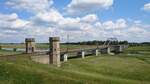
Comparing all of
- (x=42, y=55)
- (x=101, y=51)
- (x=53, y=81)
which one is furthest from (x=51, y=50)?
(x=101, y=51)

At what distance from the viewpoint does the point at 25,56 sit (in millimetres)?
36844

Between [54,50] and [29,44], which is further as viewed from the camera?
[54,50]

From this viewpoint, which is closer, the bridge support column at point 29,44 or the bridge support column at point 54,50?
the bridge support column at point 29,44

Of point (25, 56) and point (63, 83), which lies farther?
point (25, 56)

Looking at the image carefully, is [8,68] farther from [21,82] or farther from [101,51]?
[101,51]

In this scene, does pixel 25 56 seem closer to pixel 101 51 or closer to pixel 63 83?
pixel 63 83

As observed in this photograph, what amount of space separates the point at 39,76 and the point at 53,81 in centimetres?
149

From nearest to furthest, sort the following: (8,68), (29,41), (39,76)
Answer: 1. (39,76)
2. (8,68)
3. (29,41)

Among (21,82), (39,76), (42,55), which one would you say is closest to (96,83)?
(39,76)

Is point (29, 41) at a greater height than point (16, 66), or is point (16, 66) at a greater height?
point (29, 41)

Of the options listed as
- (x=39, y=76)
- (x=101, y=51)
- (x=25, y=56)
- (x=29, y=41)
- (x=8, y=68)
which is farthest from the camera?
(x=101, y=51)

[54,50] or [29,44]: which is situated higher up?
[29,44]

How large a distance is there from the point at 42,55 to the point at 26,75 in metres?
17.8

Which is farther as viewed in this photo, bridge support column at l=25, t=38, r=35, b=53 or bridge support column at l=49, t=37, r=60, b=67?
bridge support column at l=49, t=37, r=60, b=67
